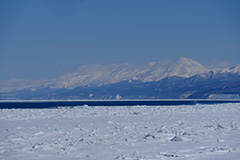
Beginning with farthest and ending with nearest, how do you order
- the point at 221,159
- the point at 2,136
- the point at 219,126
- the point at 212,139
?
1. the point at 219,126
2. the point at 2,136
3. the point at 212,139
4. the point at 221,159

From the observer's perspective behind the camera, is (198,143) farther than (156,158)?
Yes

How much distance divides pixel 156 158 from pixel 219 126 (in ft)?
32.2

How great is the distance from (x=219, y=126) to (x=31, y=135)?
31.7ft

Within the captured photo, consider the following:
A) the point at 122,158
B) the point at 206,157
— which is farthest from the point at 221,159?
the point at 122,158

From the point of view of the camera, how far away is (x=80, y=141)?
1717cm

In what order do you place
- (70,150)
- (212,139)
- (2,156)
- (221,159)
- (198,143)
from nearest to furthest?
(221,159)
(2,156)
(70,150)
(198,143)
(212,139)

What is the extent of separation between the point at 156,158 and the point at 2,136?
9.41m

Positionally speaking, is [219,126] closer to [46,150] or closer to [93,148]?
[93,148]

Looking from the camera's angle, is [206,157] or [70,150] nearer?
[206,157]

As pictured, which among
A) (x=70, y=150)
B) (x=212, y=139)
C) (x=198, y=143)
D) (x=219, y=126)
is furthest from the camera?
(x=219, y=126)

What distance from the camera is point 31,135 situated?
19797 millimetres

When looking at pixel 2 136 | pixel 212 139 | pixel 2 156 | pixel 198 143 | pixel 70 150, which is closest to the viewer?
pixel 2 156

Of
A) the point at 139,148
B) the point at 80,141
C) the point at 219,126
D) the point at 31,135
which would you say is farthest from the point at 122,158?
the point at 219,126

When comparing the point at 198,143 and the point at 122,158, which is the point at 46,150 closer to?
the point at 122,158
